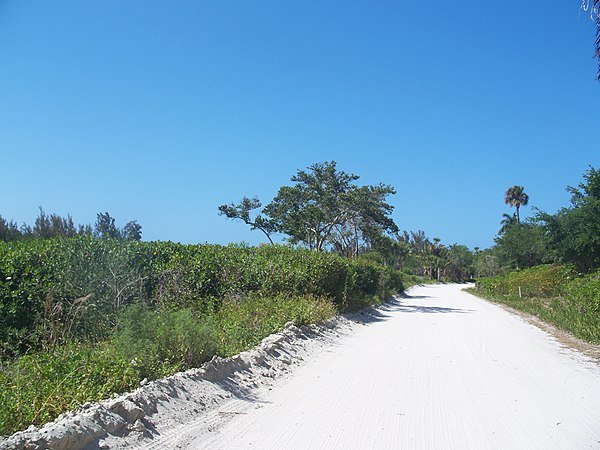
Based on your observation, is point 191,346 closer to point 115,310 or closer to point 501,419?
point 115,310

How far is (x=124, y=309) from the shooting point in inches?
349

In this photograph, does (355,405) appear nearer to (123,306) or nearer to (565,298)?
(123,306)

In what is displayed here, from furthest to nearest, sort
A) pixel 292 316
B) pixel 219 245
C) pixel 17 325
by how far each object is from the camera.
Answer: pixel 219 245, pixel 292 316, pixel 17 325

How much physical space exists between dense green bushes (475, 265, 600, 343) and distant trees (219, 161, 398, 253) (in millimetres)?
10011

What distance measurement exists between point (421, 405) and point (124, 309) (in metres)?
5.33

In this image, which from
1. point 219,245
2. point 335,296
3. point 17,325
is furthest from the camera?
point 335,296

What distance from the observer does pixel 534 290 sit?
97.2 ft

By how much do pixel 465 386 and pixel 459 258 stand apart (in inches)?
3997

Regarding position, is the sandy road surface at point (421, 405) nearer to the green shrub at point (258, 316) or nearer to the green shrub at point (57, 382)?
the green shrub at point (57, 382)

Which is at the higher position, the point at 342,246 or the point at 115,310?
the point at 342,246

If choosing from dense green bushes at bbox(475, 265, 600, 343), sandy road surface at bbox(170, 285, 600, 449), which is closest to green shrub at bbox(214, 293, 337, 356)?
sandy road surface at bbox(170, 285, 600, 449)

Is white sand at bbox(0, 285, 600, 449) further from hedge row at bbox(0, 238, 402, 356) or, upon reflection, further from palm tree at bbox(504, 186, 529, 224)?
palm tree at bbox(504, 186, 529, 224)

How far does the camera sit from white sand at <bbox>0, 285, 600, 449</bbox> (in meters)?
5.17

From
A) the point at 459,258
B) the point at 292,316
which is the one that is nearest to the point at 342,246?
the point at 292,316
